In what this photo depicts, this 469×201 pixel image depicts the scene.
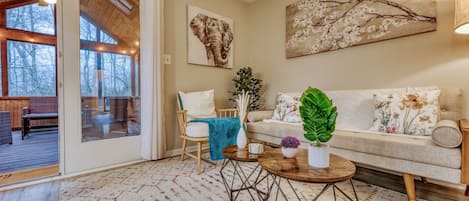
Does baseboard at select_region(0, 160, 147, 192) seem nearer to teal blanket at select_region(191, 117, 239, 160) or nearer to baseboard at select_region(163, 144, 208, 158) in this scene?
baseboard at select_region(163, 144, 208, 158)

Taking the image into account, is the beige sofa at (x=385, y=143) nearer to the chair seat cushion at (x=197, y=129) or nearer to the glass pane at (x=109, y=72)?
the chair seat cushion at (x=197, y=129)

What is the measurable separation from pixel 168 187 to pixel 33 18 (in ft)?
11.6

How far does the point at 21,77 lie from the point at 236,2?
13.6ft

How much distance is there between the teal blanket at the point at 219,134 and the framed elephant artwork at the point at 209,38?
1169mm

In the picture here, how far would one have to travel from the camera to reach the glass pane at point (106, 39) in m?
2.40

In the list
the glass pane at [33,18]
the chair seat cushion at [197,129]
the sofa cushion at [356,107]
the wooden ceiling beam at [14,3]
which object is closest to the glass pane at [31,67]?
the glass pane at [33,18]

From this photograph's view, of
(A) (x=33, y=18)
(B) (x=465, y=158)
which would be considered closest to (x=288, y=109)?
(B) (x=465, y=158)

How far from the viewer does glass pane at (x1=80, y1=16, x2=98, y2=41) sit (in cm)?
224

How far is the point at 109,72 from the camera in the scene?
2.47m

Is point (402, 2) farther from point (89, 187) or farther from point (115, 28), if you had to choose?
point (89, 187)

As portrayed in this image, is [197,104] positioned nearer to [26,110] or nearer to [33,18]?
[33,18]

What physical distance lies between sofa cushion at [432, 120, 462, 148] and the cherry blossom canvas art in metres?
1.12

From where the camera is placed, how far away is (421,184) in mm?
1899

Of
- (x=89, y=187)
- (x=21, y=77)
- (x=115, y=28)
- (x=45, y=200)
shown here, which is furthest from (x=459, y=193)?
(x=21, y=77)
